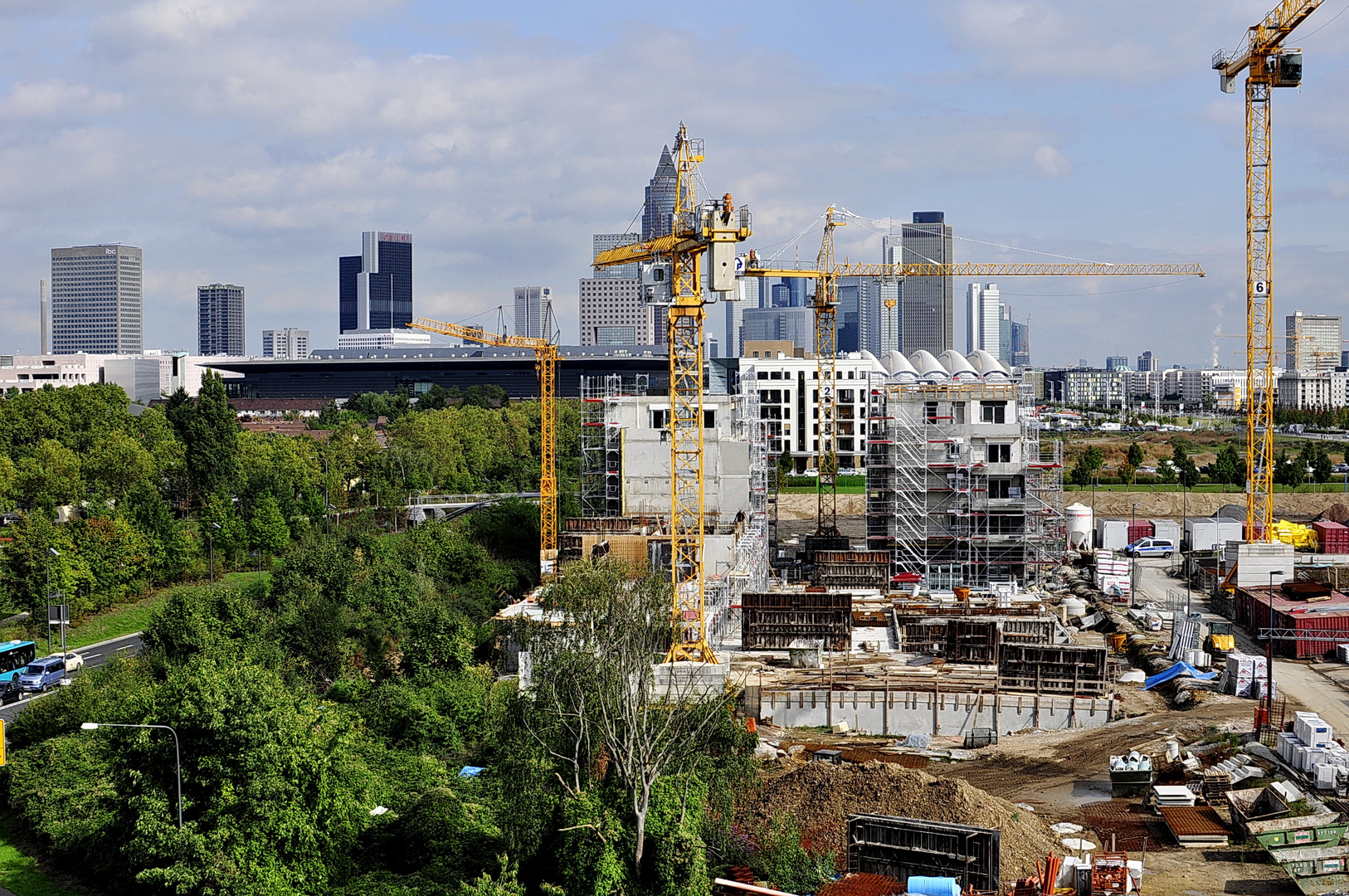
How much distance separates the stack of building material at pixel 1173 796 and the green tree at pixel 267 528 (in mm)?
37454

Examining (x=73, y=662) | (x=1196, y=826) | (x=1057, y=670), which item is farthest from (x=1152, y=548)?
(x=73, y=662)

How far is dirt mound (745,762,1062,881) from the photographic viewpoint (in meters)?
19.2

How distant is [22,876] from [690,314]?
1825 cm

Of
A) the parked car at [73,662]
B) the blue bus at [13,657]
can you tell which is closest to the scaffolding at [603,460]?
the parked car at [73,662]

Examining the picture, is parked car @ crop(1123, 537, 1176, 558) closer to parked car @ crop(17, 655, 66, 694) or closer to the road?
the road

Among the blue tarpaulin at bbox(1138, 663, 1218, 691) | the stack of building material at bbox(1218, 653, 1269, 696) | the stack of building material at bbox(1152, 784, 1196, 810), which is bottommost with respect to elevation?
the stack of building material at bbox(1152, 784, 1196, 810)

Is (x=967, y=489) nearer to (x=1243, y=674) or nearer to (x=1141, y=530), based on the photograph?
(x=1243, y=674)

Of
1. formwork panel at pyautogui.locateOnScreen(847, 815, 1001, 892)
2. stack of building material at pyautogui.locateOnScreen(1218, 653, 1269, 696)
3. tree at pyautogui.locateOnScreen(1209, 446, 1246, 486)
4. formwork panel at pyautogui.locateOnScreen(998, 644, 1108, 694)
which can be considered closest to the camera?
formwork panel at pyautogui.locateOnScreen(847, 815, 1001, 892)

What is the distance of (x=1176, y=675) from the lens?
99.3ft

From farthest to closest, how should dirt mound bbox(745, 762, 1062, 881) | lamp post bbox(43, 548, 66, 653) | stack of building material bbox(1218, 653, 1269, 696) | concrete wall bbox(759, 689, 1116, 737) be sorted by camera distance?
lamp post bbox(43, 548, 66, 653) < stack of building material bbox(1218, 653, 1269, 696) < concrete wall bbox(759, 689, 1116, 737) < dirt mound bbox(745, 762, 1062, 881)

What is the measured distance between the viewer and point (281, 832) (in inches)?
733

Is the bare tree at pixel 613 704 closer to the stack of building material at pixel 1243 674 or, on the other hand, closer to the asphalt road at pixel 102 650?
the stack of building material at pixel 1243 674

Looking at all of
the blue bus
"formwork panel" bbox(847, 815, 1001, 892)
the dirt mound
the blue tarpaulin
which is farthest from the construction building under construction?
the blue bus

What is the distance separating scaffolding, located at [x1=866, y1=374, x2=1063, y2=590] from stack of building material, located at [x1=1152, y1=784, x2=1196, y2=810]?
70.2 ft
